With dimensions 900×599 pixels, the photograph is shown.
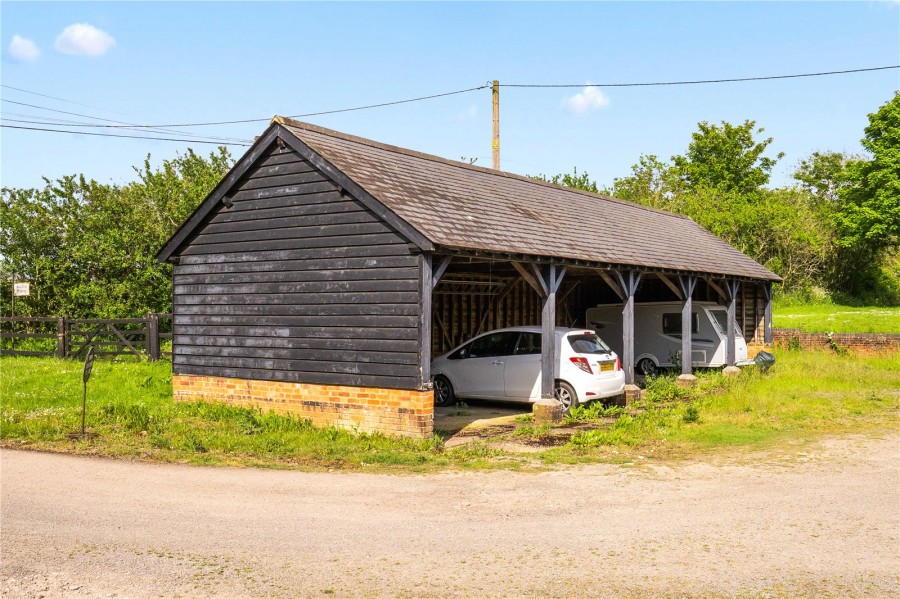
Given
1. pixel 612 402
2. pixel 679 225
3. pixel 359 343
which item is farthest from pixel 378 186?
pixel 679 225

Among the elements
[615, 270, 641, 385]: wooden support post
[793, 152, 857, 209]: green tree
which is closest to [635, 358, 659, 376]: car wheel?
[615, 270, 641, 385]: wooden support post

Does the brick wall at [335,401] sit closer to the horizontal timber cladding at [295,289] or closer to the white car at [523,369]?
the horizontal timber cladding at [295,289]

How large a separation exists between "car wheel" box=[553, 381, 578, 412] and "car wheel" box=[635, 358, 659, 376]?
6979 millimetres

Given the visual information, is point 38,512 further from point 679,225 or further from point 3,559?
point 679,225

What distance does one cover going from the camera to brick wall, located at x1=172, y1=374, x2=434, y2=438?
36.3 ft

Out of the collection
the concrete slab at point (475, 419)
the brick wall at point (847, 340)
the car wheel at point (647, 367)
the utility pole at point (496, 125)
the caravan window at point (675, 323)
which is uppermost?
the utility pole at point (496, 125)

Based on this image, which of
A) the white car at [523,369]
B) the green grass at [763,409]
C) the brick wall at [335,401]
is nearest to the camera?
the brick wall at [335,401]

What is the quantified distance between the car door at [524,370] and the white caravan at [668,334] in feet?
22.6

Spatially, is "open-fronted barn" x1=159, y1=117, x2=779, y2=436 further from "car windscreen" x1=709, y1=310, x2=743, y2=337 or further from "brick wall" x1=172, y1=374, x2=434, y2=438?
"car windscreen" x1=709, y1=310, x2=743, y2=337

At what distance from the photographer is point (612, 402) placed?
50.7 ft

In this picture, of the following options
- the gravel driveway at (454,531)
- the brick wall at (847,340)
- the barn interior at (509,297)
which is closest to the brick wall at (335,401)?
the gravel driveway at (454,531)

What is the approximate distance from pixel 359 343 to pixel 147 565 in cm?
633

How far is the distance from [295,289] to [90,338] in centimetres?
1115

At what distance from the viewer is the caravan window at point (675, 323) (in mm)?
20281
